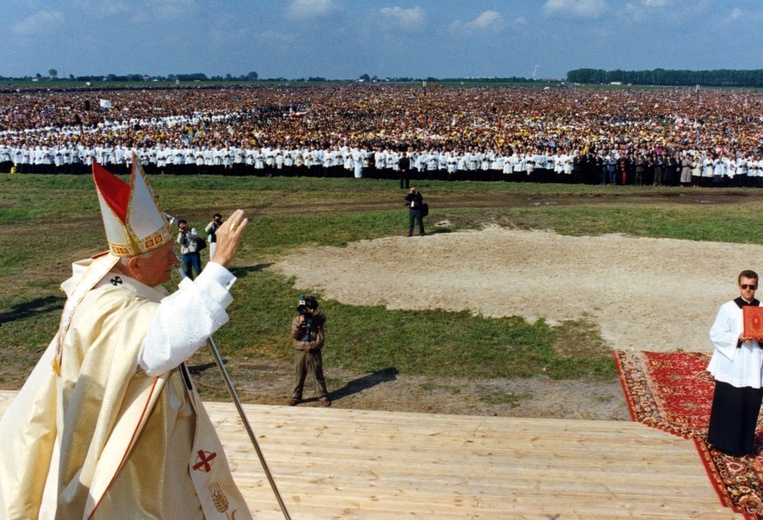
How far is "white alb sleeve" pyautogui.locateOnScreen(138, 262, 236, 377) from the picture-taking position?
275 centimetres

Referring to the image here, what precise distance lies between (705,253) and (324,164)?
17.2m

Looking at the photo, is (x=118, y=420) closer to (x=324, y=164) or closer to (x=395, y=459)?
(x=395, y=459)

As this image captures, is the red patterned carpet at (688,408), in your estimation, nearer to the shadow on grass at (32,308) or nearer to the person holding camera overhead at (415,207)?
the person holding camera overhead at (415,207)

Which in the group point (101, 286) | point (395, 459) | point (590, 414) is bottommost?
point (590, 414)

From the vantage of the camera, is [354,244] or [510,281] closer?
[510,281]

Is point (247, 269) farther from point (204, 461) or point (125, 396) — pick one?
point (125, 396)

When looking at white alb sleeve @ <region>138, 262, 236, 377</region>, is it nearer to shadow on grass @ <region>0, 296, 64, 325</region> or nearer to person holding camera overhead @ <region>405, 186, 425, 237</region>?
shadow on grass @ <region>0, 296, 64, 325</region>

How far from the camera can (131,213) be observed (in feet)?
10.4

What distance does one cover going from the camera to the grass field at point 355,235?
35.0 ft

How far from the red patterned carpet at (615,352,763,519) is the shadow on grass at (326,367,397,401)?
10.1 feet

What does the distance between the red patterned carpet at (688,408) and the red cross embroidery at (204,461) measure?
12.6 ft

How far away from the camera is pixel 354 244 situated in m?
16.9

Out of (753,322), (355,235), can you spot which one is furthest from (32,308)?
(753,322)

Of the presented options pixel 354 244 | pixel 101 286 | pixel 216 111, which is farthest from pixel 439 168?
pixel 216 111
